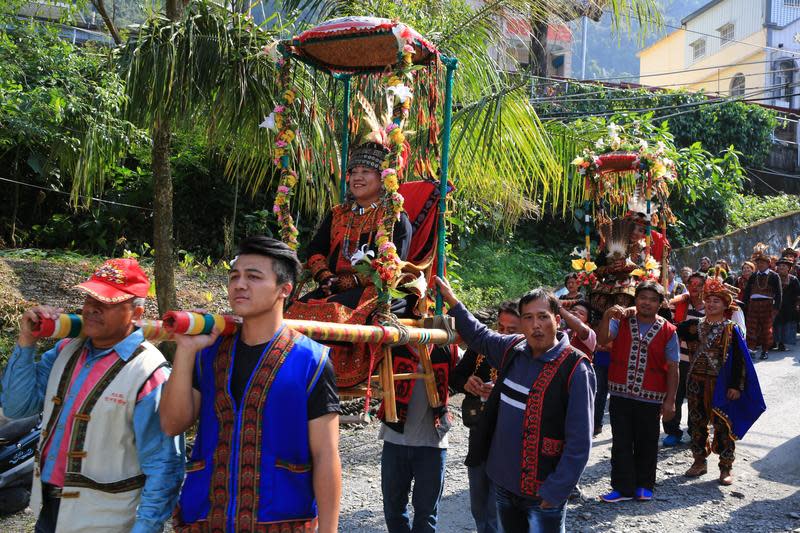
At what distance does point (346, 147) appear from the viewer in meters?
5.46

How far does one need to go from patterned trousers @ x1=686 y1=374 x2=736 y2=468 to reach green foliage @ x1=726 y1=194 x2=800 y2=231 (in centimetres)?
1159

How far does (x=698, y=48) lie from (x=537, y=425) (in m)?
34.3

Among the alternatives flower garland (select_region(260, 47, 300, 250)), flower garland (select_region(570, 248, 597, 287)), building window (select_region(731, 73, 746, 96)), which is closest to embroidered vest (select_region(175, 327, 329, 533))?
flower garland (select_region(260, 47, 300, 250))

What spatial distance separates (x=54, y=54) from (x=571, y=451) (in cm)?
650

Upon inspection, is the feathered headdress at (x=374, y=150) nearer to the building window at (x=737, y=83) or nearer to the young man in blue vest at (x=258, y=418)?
the young man in blue vest at (x=258, y=418)

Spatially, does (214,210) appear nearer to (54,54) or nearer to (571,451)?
(54,54)

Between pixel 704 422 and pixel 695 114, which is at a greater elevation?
pixel 695 114

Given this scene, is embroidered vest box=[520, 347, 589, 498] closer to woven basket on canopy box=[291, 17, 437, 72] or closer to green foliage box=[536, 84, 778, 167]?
woven basket on canopy box=[291, 17, 437, 72]

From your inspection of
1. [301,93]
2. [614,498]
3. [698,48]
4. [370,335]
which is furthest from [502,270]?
[698,48]

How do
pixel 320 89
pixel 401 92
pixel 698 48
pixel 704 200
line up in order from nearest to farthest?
pixel 401 92 < pixel 320 89 < pixel 704 200 < pixel 698 48

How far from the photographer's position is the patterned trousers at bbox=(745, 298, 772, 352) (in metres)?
12.1

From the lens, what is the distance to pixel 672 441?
26.0 ft

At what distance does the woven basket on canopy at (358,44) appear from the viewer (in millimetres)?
4363

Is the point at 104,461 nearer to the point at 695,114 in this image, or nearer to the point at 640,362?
the point at 640,362
